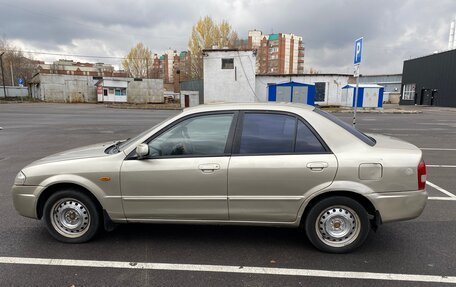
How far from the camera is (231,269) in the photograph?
3.11 meters

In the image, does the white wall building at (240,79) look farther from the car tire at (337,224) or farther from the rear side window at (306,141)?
the car tire at (337,224)

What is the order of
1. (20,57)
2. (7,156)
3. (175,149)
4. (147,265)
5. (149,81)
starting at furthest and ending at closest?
(20,57)
(149,81)
(7,156)
(175,149)
(147,265)

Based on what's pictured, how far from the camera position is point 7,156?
8.52 metres

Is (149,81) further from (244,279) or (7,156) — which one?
(244,279)

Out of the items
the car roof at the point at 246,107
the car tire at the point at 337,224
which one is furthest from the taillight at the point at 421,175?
the car roof at the point at 246,107

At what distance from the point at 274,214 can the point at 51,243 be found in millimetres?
2511

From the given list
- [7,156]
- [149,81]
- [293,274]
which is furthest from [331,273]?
[149,81]

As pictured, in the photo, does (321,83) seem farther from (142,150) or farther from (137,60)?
(137,60)

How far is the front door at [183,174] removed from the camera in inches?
131

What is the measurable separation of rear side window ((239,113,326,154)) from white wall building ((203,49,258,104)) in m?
28.7

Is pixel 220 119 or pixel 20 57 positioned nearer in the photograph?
pixel 220 119

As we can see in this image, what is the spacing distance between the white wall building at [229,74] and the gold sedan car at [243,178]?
1131 inches

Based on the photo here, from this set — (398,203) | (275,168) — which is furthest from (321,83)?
(275,168)

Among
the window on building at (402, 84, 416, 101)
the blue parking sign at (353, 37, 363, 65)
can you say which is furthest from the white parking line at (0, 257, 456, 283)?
the window on building at (402, 84, 416, 101)
